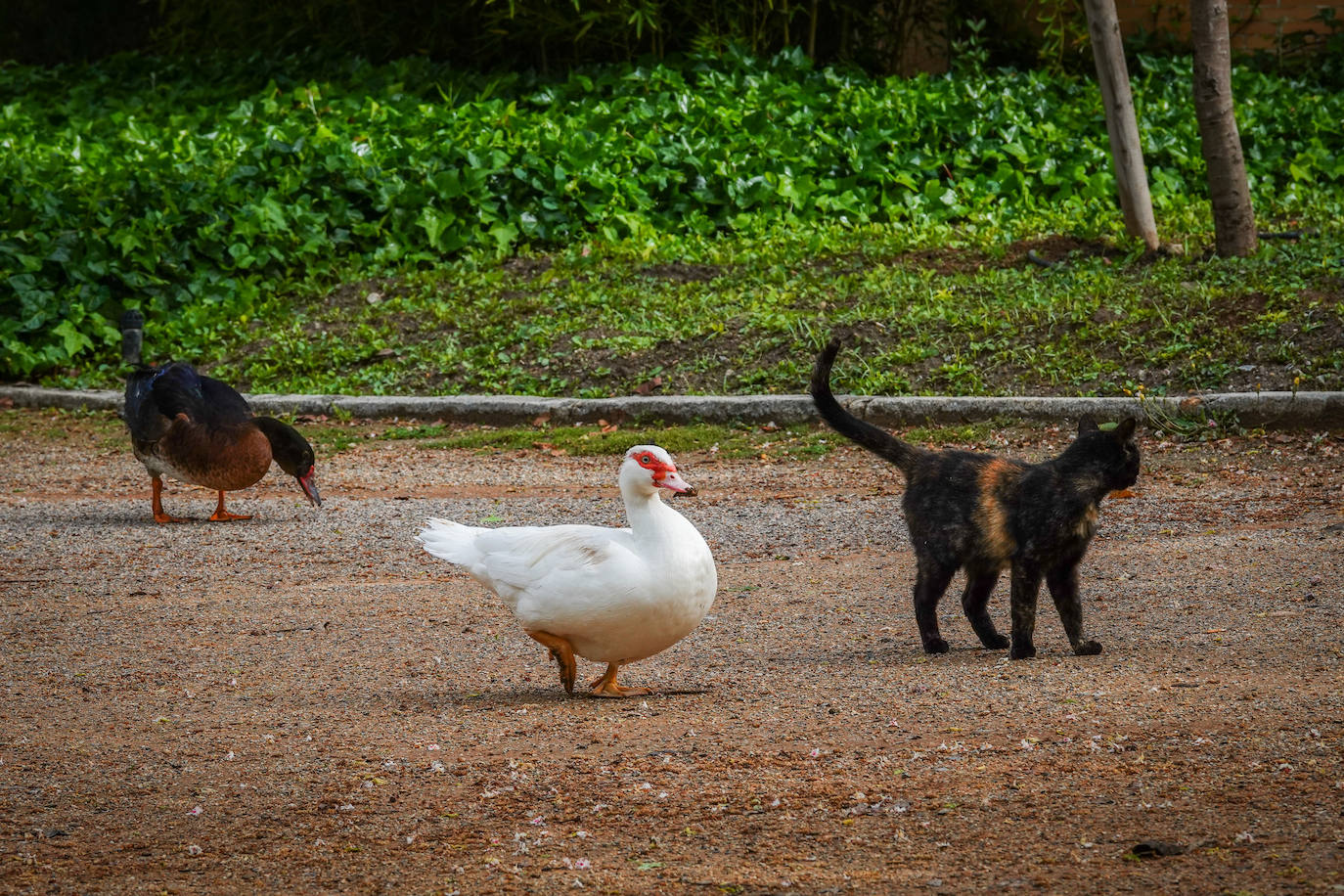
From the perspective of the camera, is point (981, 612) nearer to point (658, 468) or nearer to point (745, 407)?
point (658, 468)

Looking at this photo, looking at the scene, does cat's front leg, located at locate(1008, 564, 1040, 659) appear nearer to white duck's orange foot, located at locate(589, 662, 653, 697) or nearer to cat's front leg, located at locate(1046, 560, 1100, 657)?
cat's front leg, located at locate(1046, 560, 1100, 657)

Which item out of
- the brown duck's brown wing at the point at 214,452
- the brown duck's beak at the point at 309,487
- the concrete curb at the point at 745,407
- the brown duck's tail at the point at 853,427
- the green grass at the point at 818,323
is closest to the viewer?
the brown duck's tail at the point at 853,427

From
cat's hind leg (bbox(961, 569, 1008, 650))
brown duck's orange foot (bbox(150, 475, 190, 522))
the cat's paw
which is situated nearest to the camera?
the cat's paw

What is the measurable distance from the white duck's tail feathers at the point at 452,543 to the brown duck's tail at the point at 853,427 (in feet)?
4.31

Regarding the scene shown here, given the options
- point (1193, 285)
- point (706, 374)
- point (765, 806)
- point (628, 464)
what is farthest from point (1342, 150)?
point (765, 806)

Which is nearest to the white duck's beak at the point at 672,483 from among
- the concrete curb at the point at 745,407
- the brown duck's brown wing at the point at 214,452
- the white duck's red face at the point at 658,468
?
the white duck's red face at the point at 658,468

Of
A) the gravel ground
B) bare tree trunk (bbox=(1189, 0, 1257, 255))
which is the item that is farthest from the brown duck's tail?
bare tree trunk (bbox=(1189, 0, 1257, 255))

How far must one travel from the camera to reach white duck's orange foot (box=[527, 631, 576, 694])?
4.43m

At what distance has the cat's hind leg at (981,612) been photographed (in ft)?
16.3

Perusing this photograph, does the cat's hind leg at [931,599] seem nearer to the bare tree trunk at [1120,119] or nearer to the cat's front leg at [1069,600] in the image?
the cat's front leg at [1069,600]

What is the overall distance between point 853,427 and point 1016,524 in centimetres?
78

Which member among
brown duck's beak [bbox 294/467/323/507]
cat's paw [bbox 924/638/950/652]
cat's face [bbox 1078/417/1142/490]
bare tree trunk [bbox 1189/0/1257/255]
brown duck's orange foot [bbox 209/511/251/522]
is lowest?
brown duck's orange foot [bbox 209/511/251/522]

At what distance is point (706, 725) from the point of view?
4.06 metres

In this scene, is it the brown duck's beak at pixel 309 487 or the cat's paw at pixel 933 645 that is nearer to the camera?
the cat's paw at pixel 933 645
